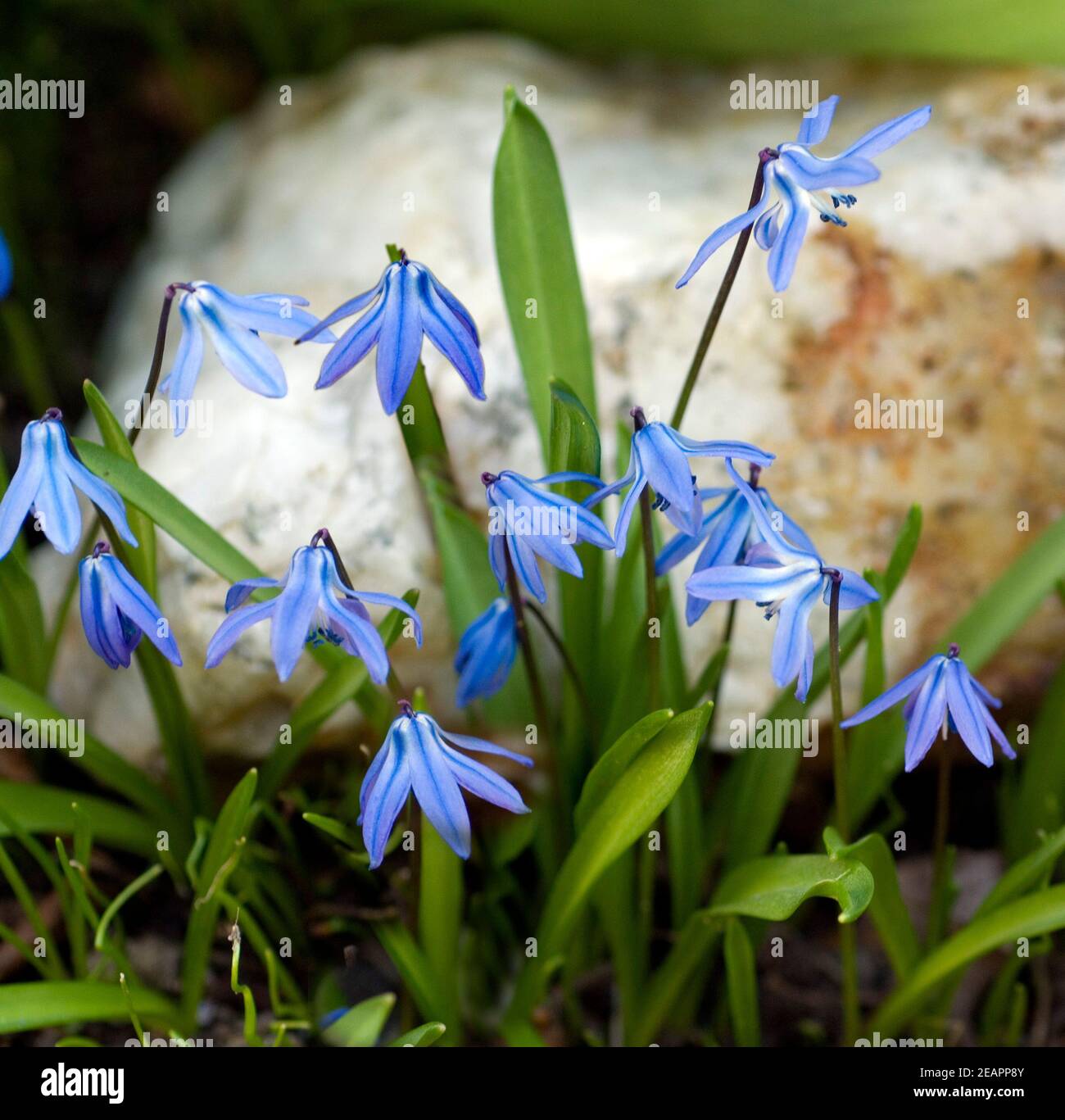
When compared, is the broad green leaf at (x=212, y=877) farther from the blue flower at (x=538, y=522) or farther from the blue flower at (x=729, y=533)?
the blue flower at (x=729, y=533)

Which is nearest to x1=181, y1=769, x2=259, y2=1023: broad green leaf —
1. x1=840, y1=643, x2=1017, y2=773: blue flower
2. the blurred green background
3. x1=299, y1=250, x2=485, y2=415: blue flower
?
x1=299, y1=250, x2=485, y2=415: blue flower

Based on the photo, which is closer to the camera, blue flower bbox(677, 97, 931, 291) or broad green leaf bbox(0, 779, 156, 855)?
blue flower bbox(677, 97, 931, 291)

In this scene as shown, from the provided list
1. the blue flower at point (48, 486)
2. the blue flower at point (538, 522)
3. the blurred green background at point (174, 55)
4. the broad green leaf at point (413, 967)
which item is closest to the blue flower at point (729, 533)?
the blue flower at point (538, 522)

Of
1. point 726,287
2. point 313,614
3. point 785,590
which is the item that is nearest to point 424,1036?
point 313,614

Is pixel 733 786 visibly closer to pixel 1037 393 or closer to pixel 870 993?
pixel 870 993

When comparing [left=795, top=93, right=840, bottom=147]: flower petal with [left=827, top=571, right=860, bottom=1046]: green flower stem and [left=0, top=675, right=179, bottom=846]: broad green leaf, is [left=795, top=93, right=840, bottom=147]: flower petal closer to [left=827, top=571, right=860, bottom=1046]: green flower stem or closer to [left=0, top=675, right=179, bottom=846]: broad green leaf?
[left=827, top=571, right=860, bottom=1046]: green flower stem

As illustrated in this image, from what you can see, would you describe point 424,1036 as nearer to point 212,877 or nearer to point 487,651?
point 212,877
